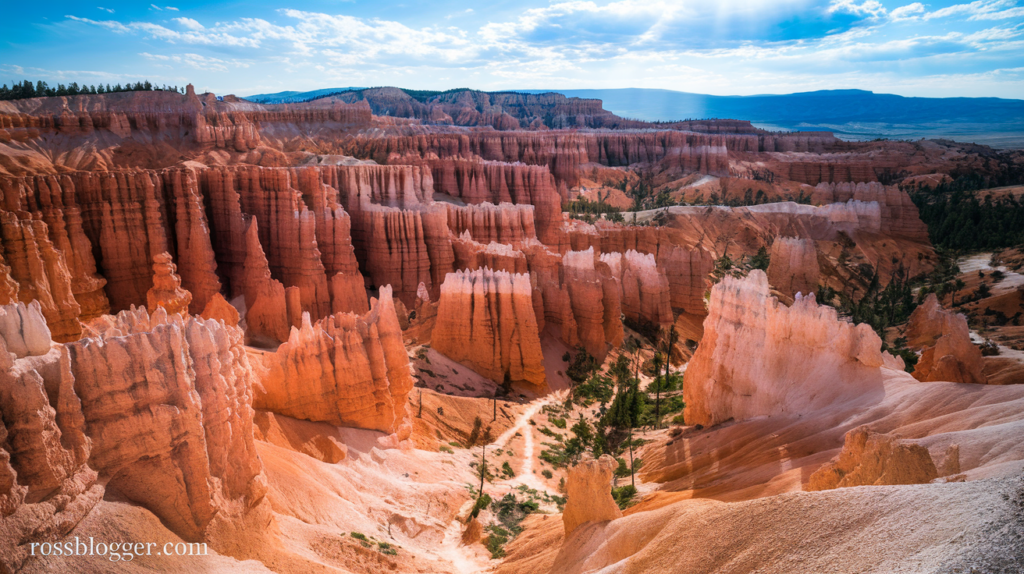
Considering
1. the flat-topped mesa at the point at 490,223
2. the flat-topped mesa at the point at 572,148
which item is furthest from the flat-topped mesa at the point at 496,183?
the flat-topped mesa at the point at 490,223

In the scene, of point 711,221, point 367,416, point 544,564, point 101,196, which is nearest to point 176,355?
point 544,564

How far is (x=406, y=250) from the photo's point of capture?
143 feet

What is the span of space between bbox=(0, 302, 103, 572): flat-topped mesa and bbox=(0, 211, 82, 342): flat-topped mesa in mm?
18512

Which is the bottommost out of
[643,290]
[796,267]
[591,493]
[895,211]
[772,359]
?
[796,267]

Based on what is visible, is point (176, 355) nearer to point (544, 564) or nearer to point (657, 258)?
point (544, 564)

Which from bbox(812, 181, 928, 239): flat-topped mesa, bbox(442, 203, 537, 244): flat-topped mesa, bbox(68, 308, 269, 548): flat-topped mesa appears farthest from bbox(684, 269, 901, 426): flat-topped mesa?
bbox(812, 181, 928, 239): flat-topped mesa

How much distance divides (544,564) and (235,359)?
24.3ft

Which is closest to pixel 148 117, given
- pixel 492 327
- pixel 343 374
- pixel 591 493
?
pixel 492 327

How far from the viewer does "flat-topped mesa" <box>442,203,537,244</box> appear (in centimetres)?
5030

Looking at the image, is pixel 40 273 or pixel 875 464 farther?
pixel 40 273

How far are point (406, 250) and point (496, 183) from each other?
26.4 metres

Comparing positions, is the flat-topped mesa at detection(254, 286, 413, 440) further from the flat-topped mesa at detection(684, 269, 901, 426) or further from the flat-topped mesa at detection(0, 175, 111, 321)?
the flat-topped mesa at detection(0, 175, 111, 321)

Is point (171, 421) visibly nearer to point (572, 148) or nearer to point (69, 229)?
point (69, 229)

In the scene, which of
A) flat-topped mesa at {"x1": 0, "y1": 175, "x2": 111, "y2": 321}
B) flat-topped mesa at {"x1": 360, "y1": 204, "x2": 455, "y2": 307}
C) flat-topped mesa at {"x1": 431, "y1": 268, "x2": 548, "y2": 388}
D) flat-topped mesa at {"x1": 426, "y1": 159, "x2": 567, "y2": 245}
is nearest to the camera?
flat-topped mesa at {"x1": 0, "y1": 175, "x2": 111, "y2": 321}
